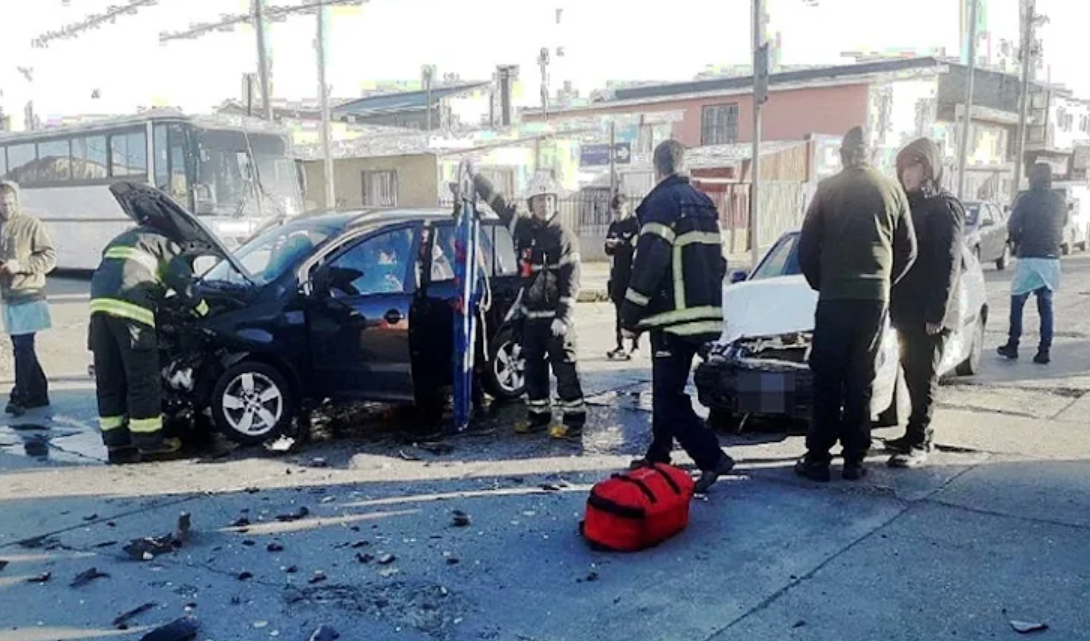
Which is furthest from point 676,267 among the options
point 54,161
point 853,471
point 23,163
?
point 23,163

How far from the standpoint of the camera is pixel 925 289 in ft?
19.3

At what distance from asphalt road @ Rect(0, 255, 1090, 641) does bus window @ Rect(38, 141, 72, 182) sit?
16405 mm

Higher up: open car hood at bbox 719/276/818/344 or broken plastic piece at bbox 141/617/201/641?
open car hood at bbox 719/276/818/344

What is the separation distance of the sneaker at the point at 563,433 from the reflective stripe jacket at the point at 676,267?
1719 millimetres

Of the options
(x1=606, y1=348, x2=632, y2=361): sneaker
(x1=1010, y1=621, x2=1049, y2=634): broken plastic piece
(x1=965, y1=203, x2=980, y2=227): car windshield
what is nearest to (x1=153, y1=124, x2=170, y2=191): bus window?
(x1=606, y1=348, x2=632, y2=361): sneaker

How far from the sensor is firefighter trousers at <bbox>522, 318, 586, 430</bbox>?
23.0ft

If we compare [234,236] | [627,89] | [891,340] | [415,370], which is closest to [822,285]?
[891,340]

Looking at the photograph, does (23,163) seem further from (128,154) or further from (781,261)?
(781,261)

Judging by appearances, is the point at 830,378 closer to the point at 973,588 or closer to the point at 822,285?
the point at 822,285

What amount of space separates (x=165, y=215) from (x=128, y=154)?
14330 mm

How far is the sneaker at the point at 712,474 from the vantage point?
18.0ft

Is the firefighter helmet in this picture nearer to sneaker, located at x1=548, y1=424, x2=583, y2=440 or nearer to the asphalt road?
sneaker, located at x1=548, y1=424, x2=583, y2=440

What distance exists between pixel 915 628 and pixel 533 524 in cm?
203

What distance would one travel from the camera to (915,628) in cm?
375
